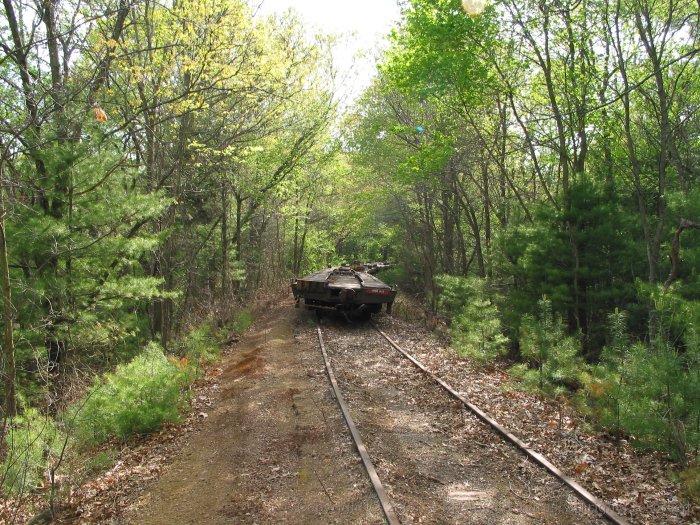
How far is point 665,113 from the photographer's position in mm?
9484

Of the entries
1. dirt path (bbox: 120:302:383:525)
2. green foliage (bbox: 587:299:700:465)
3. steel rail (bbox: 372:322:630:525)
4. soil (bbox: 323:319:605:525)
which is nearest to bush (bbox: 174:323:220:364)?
dirt path (bbox: 120:302:383:525)

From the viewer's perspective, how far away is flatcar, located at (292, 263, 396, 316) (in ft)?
47.6

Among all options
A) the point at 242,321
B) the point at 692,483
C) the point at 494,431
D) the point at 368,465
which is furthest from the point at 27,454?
the point at 242,321

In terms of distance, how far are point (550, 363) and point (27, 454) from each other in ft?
23.4

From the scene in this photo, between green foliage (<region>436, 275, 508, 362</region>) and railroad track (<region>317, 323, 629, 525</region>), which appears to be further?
green foliage (<region>436, 275, 508, 362</region>)

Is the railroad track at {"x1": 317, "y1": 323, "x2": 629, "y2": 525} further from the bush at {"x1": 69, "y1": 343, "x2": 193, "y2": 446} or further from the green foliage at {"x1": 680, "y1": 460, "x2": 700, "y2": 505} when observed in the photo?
the bush at {"x1": 69, "y1": 343, "x2": 193, "y2": 446}

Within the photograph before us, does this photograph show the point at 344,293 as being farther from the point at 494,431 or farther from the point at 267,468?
the point at 267,468

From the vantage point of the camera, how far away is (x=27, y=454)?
485 cm

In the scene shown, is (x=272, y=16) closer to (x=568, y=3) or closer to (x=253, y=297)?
(x=568, y=3)

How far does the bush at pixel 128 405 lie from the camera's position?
633cm

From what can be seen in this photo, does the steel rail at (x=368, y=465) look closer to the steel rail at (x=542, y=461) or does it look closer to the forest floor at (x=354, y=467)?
the forest floor at (x=354, y=467)

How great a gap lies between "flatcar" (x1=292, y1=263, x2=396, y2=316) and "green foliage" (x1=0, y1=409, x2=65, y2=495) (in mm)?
9475

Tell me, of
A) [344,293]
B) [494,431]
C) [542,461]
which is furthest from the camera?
[344,293]

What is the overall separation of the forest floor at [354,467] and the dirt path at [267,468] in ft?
0.05
